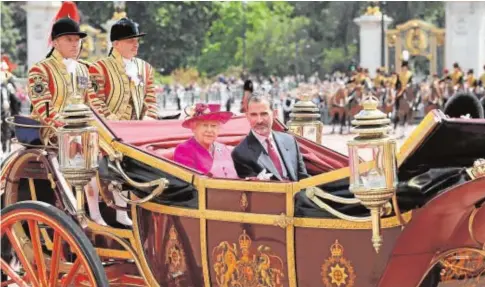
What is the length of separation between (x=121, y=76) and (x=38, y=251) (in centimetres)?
133

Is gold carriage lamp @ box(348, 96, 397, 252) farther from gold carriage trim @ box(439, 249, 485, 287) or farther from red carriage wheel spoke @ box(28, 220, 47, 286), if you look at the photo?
red carriage wheel spoke @ box(28, 220, 47, 286)

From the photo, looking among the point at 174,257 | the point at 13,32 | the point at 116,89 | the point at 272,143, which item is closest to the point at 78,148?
the point at 174,257

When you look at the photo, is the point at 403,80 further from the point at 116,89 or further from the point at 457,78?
the point at 116,89

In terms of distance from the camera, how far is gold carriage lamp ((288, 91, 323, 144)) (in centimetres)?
579

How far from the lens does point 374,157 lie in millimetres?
3490

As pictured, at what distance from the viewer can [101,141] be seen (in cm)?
482

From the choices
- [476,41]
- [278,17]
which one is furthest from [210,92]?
[278,17]

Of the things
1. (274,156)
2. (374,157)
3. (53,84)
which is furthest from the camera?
(53,84)

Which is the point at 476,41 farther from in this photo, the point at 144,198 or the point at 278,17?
the point at 278,17

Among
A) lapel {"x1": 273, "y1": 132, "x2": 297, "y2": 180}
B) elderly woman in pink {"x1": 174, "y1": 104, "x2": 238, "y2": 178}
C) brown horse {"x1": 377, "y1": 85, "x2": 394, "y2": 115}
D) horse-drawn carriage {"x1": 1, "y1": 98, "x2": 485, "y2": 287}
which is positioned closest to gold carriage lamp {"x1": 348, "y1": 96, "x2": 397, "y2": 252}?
horse-drawn carriage {"x1": 1, "y1": 98, "x2": 485, "y2": 287}

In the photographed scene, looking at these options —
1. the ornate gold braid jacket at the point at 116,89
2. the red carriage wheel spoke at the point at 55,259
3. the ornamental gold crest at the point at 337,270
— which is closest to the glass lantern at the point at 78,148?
the red carriage wheel spoke at the point at 55,259

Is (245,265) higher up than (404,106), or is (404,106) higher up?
(404,106)

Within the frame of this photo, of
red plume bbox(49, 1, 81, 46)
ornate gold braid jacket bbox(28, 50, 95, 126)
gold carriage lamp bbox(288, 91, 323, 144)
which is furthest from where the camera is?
red plume bbox(49, 1, 81, 46)

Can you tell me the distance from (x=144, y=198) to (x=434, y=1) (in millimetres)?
49999
